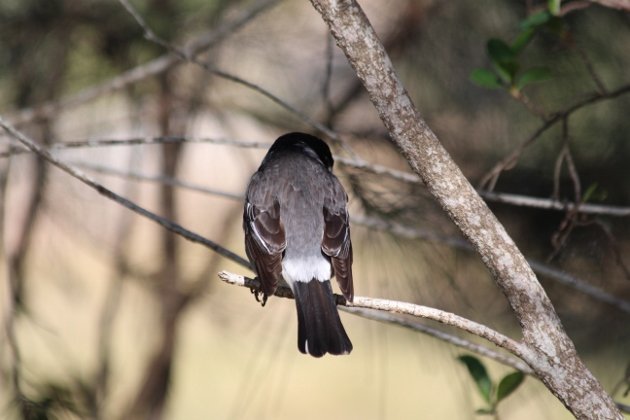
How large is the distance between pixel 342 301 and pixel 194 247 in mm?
2004

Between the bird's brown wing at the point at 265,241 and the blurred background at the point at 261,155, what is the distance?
A: 47 centimetres

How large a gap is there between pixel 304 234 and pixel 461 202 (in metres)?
1.25

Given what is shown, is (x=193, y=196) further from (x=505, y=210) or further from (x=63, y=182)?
(x=505, y=210)

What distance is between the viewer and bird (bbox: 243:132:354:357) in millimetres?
2762

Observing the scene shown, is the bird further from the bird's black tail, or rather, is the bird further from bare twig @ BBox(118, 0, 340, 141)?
bare twig @ BBox(118, 0, 340, 141)

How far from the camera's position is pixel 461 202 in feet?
6.55

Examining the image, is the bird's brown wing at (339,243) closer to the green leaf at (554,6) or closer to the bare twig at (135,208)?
the bare twig at (135,208)

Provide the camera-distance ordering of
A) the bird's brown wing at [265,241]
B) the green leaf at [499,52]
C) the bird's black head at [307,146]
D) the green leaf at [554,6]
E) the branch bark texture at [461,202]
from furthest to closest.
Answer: the bird's black head at [307,146], the bird's brown wing at [265,241], the green leaf at [499,52], the green leaf at [554,6], the branch bark texture at [461,202]

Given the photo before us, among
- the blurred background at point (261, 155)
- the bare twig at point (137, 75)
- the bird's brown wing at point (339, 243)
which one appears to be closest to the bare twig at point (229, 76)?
the bird's brown wing at point (339, 243)

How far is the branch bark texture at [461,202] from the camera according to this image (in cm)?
199

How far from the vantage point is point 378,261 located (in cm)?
366

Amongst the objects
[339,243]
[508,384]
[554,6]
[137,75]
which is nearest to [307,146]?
[339,243]

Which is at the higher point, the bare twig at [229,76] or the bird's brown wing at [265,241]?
the bare twig at [229,76]

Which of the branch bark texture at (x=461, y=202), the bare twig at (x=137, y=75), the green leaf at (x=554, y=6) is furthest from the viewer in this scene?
the bare twig at (x=137, y=75)
